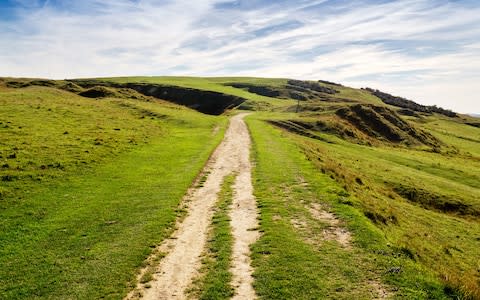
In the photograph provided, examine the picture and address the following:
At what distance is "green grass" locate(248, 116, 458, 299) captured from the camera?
14.0m

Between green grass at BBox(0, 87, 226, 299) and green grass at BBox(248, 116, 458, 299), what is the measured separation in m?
5.71

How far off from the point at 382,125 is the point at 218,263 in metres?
72.9

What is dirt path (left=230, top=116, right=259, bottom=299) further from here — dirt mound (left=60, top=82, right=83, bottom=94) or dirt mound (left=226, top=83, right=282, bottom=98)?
dirt mound (left=226, top=83, right=282, bottom=98)

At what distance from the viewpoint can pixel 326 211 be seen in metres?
23.1

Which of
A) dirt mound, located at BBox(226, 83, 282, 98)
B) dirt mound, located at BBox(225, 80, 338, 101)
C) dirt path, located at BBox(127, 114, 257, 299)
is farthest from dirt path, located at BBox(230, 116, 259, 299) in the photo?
dirt mound, located at BBox(226, 83, 282, 98)

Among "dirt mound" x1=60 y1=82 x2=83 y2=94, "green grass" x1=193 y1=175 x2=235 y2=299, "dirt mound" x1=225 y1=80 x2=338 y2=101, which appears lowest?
"green grass" x1=193 y1=175 x2=235 y2=299

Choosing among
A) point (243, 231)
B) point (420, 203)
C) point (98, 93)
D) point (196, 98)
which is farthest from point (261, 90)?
point (243, 231)

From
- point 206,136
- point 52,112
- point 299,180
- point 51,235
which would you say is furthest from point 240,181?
point 52,112

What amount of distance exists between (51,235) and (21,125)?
33943mm

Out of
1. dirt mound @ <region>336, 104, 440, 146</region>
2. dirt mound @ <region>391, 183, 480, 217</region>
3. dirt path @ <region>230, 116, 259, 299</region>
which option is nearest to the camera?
dirt path @ <region>230, 116, 259, 299</region>

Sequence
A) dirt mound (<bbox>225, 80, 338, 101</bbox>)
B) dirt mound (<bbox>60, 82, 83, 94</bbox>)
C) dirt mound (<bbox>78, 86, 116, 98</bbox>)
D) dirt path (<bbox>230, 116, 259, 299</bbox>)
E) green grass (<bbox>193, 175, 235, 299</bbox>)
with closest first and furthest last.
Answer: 1. green grass (<bbox>193, 175, 235, 299</bbox>)
2. dirt path (<bbox>230, 116, 259, 299</bbox>)
3. dirt mound (<bbox>78, 86, 116, 98</bbox>)
4. dirt mound (<bbox>60, 82, 83, 94</bbox>)
5. dirt mound (<bbox>225, 80, 338, 101</bbox>)

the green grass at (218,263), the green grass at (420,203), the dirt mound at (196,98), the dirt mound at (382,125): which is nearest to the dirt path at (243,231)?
the green grass at (218,263)

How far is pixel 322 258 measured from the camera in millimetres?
16562

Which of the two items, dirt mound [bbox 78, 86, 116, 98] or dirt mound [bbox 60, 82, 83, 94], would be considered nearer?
dirt mound [bbox 78, 86, 116, 98]
